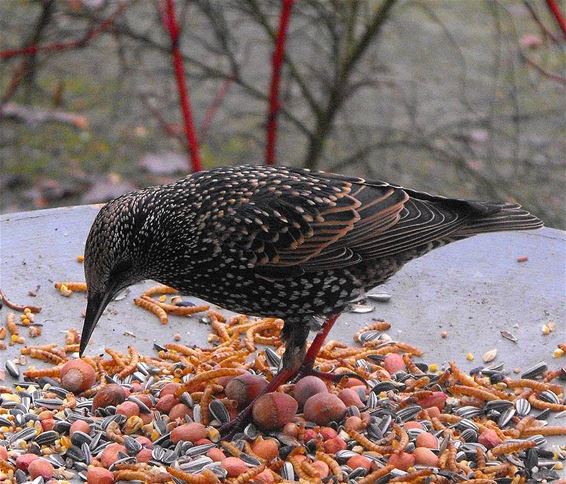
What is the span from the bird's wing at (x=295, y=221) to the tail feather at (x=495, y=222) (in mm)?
291

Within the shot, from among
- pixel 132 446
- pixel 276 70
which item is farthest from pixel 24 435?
pixel 276 70

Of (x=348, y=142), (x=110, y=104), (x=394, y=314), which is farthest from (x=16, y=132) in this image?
(x=394, y=314)

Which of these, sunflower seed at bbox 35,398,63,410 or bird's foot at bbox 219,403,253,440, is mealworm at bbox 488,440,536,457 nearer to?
bird's foot at bbox 219,403,253,440

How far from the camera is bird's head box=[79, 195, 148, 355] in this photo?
369 cm

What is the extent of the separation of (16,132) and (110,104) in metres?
0.91

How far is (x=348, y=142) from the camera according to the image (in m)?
7.91

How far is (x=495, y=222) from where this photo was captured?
4.04 metres

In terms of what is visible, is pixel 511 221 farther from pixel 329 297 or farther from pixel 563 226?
pixel 563 226

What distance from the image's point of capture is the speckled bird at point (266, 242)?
371 centimetres

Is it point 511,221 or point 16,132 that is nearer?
point 511,221

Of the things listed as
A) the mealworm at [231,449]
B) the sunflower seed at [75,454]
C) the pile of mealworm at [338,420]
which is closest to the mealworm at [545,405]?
the pile of mealworm at [338,420]

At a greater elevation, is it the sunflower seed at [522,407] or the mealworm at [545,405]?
the mealworm at [545,405]

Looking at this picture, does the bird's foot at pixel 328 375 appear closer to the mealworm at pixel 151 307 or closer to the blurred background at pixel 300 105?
the mealworm at pixel 151 307

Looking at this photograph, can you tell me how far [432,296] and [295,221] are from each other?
0.81 meters
